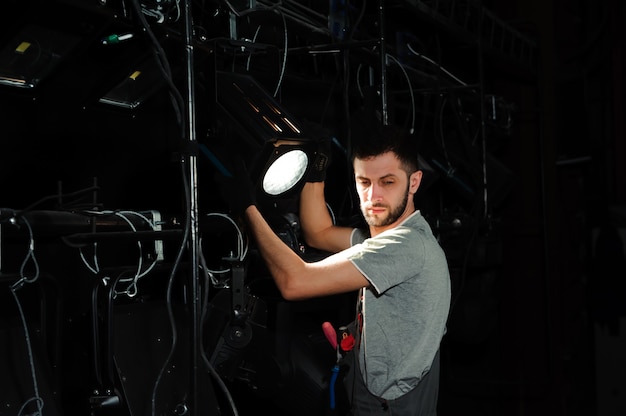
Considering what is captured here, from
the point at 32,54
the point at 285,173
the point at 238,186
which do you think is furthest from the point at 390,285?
the point at 32,54

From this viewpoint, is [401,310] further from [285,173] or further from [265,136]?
[265,136]

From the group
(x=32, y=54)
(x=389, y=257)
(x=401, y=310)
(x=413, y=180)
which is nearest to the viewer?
(x=32, y=54)

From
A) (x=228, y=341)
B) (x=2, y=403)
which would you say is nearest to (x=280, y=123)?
(x=228, y=341)

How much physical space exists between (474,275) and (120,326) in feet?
9.72

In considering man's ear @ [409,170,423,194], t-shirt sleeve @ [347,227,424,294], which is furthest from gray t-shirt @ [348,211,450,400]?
man's ear @ [409,170,423,194]

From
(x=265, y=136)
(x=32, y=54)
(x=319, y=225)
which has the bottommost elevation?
(x=319, y=225)

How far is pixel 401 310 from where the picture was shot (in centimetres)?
235

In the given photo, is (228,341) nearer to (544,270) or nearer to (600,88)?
(544,270)

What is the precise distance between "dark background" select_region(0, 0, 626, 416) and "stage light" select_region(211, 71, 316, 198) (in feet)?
0.19

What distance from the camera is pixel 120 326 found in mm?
1950

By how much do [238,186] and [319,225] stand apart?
807 millimetres

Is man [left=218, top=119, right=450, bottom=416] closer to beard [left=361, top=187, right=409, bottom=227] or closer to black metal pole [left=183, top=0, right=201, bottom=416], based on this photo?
beard [left=361, top=187, right=409, bottom=227]

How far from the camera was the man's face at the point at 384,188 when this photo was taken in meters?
2.38

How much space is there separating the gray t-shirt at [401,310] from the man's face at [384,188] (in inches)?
2.4
